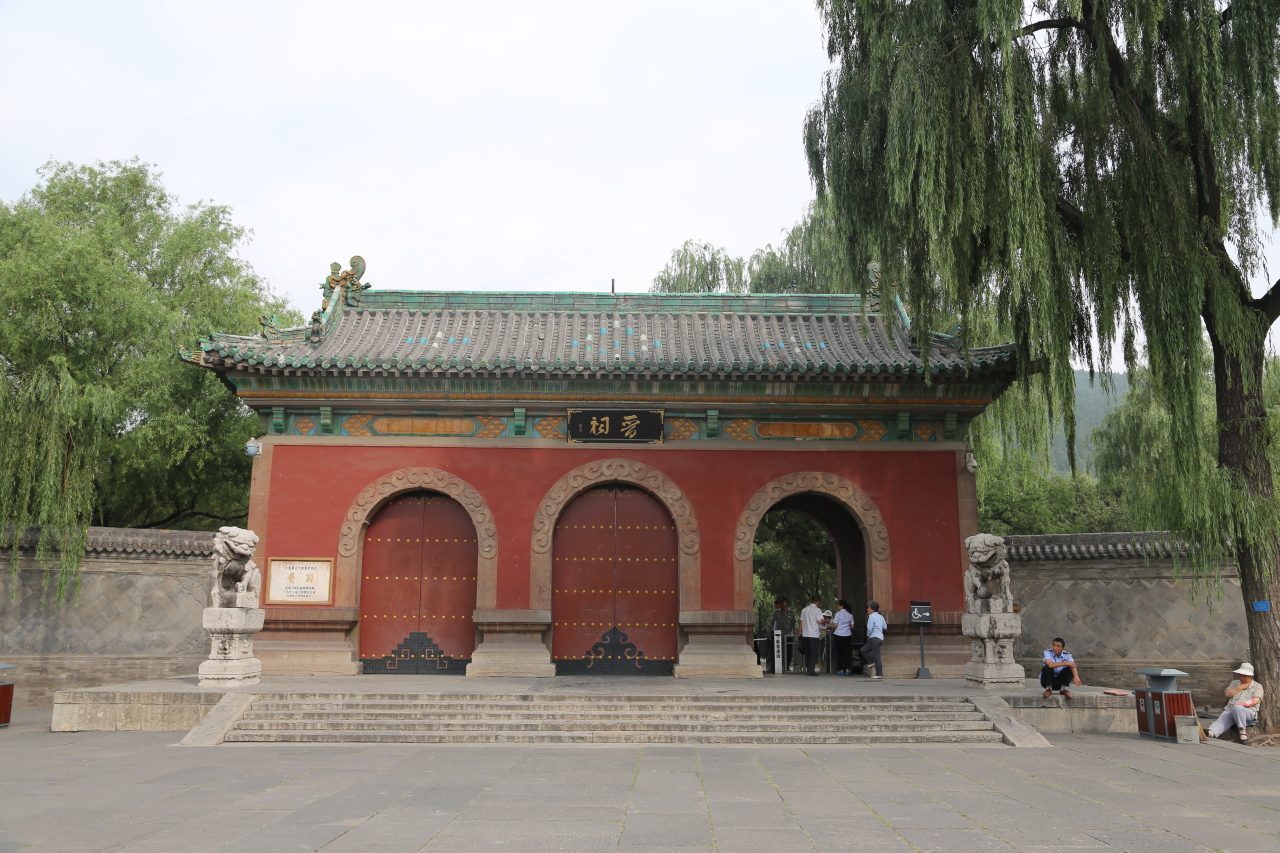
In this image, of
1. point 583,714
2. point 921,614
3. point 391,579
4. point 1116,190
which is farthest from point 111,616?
point 1116,190

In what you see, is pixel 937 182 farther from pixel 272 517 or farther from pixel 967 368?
pixel 272 517

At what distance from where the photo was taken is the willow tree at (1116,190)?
8359mm

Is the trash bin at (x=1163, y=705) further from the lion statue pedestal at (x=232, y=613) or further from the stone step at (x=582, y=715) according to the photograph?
the lion statue pedestal at (x=232, y=613)

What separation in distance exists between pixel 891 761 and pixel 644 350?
291 inches

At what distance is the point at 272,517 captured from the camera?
483 inches

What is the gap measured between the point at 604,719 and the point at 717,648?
3.50 metres

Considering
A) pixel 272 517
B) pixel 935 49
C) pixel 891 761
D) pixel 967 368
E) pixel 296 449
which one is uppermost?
pixel 935 49

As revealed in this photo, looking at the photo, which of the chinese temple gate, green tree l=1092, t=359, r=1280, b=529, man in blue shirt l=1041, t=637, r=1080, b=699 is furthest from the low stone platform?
green tree l=1092, t=359, r=1280, b=529

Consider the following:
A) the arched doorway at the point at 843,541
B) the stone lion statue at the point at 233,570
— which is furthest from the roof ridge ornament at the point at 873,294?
the stone lion statue at the point at 233,570

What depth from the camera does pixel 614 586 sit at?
12664 millimetres

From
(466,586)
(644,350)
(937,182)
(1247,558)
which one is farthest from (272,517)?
(1247,558)

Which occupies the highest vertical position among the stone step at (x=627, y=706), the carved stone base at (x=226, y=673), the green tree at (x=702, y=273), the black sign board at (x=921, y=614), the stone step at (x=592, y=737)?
the green tree at (x=702, y=273)

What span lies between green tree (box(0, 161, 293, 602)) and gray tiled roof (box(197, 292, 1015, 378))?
8.00 feet

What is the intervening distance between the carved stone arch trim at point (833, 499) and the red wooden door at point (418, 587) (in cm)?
375
